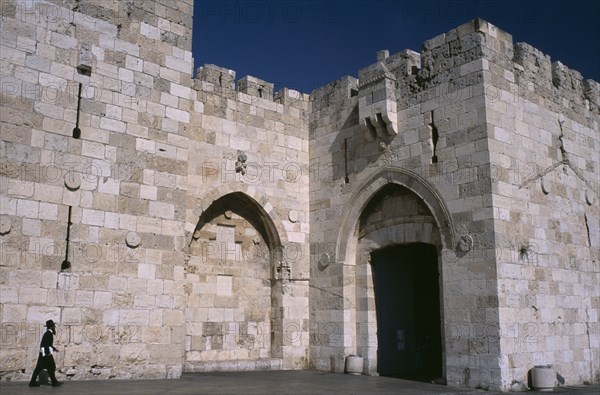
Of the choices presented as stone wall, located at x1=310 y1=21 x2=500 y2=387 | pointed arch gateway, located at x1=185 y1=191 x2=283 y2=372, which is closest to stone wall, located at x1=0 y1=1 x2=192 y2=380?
pointed arch gateway, located at x1=185 y1=191 x2=283 y2=372

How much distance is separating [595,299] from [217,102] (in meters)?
8.23

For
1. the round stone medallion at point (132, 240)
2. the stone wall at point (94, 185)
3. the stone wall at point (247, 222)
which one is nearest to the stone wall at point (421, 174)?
the stone wall at point (247, 222)

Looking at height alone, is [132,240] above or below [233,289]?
above

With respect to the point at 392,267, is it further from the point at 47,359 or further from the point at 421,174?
the point at 47,359

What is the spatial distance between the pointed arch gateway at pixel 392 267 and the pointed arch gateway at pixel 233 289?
5.39 ft

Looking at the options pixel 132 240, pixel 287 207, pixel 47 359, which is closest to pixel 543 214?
pixel 287 207

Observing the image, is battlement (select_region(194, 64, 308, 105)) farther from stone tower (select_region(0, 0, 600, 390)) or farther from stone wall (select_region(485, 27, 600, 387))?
stone wall (select_region(485, 27, 600, 387))

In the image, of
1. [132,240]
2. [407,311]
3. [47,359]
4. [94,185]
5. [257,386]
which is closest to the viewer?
[47,359]

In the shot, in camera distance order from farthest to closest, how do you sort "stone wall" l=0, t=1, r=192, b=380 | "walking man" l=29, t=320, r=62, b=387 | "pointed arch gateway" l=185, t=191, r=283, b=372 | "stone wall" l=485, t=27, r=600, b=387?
"pointed arch gateway" l=185, t=191, r=283, b=372, "stone wall" l=485, t=27, r=600, b=387, "stone wall" l=0, t=1, r=192, b=380, "walking man" l=29, t=320, r=62, b=387

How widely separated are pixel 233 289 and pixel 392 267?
3371 mm

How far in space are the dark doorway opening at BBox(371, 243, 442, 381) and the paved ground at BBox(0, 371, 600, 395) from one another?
1564 mm

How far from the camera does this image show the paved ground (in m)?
7.76

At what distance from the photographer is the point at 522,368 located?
31.4 feet

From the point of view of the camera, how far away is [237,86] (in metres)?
12.9
